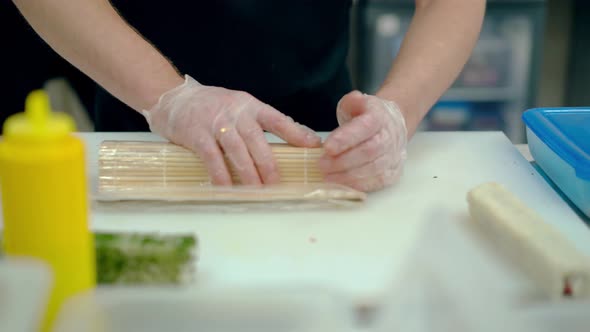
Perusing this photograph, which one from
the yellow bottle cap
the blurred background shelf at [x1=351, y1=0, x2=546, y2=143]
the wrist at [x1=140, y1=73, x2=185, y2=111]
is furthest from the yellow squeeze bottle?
Answer: the blurred background shelf at [x1=351, y1=0, x2=546, y2=143]

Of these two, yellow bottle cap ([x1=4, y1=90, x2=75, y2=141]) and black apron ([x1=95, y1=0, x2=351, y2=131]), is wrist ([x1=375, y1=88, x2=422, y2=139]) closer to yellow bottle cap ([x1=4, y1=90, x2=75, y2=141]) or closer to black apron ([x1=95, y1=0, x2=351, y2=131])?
black apron ([x1=95, y1=0, x2=351, y2=131])

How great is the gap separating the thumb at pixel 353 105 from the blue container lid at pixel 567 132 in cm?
26

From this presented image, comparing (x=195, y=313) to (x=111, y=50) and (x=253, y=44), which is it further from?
(x=253, y=44)

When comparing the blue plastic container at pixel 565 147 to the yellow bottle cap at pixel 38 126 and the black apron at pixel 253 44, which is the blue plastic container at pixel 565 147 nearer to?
the black apron at pixel 253 44

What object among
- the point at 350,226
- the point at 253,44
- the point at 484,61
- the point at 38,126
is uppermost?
the point at 38,126

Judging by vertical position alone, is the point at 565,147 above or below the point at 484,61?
above

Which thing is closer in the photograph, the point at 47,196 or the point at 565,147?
the point at 47,196

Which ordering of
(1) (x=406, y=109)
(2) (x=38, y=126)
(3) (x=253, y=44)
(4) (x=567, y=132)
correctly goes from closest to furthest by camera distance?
(2) (x=38, y=126)
(4) (x=567, y=132)
(1) (x=406, y=109)
(3) (x=253, y=44)

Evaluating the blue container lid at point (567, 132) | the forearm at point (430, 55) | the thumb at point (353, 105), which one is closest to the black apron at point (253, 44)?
the forearm at point (430, 55)

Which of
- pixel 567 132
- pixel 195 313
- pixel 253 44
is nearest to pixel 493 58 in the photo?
pixel 253 44

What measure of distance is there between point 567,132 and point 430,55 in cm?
27

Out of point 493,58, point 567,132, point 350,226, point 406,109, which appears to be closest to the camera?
point 350,226

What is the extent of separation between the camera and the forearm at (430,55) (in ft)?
3.76

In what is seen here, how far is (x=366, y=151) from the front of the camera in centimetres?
97
